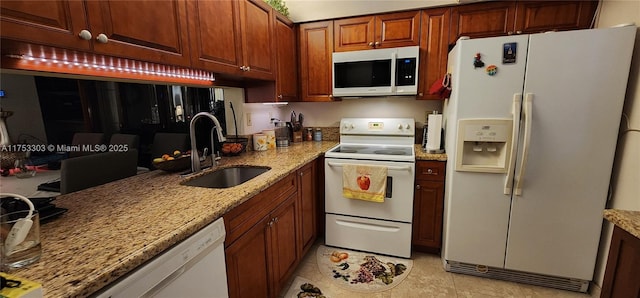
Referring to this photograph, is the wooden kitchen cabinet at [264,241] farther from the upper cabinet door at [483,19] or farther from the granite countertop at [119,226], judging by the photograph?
the upper cabinet door at [483,19]

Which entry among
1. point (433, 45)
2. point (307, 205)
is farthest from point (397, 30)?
point (307, 205)

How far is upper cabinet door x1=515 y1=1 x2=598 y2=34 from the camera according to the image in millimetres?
1938

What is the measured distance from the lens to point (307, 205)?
218 cm

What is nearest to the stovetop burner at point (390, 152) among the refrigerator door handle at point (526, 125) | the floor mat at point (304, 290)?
the refrigerator door handle at point (526, 125)

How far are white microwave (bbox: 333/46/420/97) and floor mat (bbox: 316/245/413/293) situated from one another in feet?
4.69

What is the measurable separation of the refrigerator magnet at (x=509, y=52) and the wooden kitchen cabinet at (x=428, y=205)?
32.3 inches

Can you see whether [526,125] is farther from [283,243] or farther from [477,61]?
[283,243]

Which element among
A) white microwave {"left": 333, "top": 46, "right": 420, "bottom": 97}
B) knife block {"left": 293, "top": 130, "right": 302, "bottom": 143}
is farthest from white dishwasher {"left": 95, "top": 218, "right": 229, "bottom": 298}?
knife block {"left": 293, "top": 130, "right": 302, "bottom": 143}

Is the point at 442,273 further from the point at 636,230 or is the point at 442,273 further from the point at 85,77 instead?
the point at 85,77

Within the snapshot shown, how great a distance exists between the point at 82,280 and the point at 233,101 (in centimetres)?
186

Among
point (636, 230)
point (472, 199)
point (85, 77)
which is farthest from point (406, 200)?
point (85, 77)

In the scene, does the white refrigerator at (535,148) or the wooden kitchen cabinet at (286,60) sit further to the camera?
the wooden kitchen cabinet at (286,60)

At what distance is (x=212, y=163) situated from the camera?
72.6 inches

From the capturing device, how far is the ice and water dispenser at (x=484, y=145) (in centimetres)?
175
